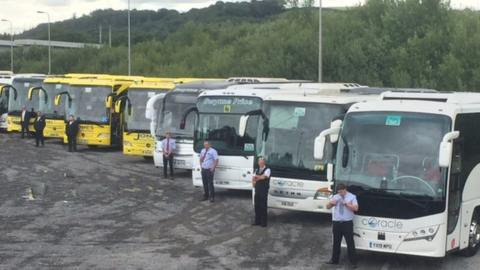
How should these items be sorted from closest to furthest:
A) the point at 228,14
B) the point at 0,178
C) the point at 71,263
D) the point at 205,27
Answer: the point at 71,263 → the point at 0,178 → the point at 205,27 → the point at 228,14

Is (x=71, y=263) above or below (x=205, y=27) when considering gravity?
below

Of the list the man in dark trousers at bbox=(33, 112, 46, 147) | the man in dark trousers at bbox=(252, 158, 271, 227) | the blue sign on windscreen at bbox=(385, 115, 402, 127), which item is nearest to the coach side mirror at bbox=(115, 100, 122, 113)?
the man in dark trousers at bbox=(33, 112, 46, 147)

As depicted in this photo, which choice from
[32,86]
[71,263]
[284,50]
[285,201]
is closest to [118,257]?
[71,263]

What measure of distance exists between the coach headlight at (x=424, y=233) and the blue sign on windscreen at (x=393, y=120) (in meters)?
1.79

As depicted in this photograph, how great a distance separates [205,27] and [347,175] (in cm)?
6496

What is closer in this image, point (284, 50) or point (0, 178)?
point (0, 178)

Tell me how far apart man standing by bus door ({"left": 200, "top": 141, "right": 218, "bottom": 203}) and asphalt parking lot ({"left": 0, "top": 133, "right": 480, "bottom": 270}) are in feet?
1.39

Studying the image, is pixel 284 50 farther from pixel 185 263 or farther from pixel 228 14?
pixel 228 14

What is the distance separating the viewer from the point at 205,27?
76.6 metres

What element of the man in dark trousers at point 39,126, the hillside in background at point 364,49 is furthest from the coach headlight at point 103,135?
the hillside in background at point 364,49

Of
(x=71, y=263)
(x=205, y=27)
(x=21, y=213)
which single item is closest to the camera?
(x=71, y=263)

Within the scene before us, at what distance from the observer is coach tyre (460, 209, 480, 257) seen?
1338cm

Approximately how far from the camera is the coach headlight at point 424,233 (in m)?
12.0

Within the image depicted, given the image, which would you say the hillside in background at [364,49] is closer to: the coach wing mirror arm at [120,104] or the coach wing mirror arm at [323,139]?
the coach wing mirror arm at [120,104]
